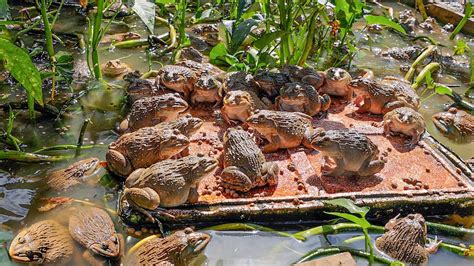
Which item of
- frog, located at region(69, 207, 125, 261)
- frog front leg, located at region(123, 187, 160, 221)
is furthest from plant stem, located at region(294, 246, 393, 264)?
frog, located at region(69, 207, 125, 261)

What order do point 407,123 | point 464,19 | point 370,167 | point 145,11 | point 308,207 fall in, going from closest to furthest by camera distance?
point 308,207 < point 370,167 < point 145,11 < point 407,123 < point 464,19

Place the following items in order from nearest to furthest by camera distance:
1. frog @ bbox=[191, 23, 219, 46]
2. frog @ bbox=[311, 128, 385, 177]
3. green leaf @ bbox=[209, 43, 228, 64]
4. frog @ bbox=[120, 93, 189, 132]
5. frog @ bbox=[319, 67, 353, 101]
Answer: frog @ bbox=[311, 128, 385, 177], frog @ bbox=[120, 93, 189, 132], frog @ bbox=[319, 67, 353, 101], green leaf @ bbox=[209, 43, 228, 64], frog @ bbox=[191, 23, 219, 46]

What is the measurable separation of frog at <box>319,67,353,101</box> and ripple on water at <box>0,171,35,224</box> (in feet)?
10.2

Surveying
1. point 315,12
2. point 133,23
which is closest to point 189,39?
point 133,23

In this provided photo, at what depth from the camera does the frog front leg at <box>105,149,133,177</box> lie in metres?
3.92

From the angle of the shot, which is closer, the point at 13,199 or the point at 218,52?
the point at 13,199

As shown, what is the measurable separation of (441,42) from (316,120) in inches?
157

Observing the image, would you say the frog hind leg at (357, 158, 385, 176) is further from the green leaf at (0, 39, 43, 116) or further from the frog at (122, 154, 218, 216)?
the green leaf at (0, 39, 43, 116)

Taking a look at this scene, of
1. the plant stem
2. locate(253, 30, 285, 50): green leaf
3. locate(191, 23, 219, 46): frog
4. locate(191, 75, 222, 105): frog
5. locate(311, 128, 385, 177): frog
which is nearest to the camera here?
the plant stem

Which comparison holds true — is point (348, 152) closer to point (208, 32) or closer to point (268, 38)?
point (268, 38)

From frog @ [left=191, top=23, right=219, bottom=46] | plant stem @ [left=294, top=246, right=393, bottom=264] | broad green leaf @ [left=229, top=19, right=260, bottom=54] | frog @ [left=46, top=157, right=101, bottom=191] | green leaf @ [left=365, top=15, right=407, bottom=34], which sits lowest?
frog @ [left=191, top=23, right=219, bottom=46]

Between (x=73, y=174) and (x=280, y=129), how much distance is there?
1.77 m

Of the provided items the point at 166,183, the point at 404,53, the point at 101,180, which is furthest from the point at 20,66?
the point at 404,53

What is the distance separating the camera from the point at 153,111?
176 inches
